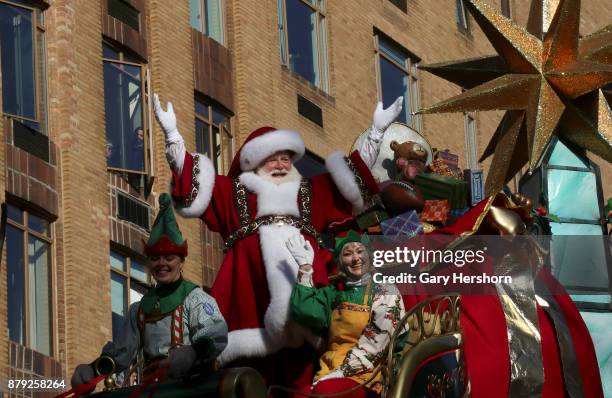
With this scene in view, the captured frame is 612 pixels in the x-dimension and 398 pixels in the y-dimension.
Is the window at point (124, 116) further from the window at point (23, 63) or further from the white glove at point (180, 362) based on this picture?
the white glove at point (180, 362)

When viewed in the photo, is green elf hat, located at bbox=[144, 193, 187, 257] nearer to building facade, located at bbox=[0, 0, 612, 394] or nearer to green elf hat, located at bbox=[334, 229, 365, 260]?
green elf hat, located at bbox=[334, 229, 365, 260]

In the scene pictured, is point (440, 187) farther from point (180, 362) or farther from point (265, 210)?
point (180, 362)

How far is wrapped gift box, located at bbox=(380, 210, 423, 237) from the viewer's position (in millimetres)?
23781

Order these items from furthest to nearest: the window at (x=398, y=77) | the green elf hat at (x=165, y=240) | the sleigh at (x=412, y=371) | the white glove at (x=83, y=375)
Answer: the window at (x=398, y=77)
the green elf hat at (x=165, y=240)
the white glove at (x=83, y=375)
the sleigh at (x=412, y=371)

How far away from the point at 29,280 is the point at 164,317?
30.3 feet

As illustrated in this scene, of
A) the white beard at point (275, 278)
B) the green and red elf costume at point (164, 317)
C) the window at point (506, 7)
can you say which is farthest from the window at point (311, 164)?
the green and red elf costume at point (164, 317)

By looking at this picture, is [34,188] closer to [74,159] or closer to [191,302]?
[74,159]

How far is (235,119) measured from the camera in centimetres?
3491

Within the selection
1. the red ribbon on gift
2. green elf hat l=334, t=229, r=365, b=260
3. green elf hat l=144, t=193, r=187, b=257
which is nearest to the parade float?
green elf hat l=334, t=229, r=365, b=260

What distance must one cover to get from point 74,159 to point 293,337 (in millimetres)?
9467

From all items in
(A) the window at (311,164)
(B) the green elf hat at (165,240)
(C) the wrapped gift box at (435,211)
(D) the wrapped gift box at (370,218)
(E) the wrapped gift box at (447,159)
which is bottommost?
(B) the green elf hat at (165,240)

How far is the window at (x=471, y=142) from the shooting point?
140 ft

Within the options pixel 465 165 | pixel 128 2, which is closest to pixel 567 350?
pixel 128 2

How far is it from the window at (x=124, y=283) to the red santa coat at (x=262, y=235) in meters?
8.30
